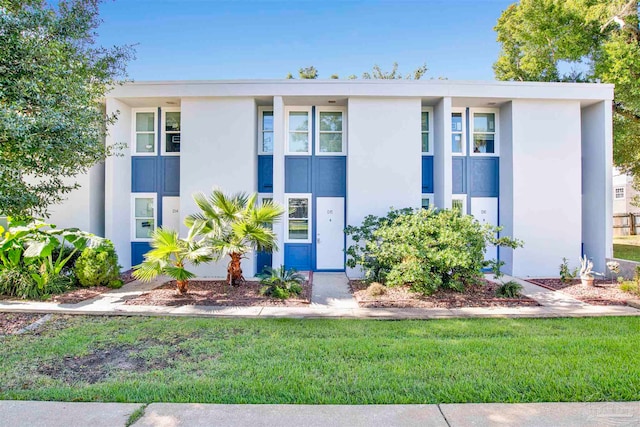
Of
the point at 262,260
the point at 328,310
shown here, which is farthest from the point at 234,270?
the point at 328,310

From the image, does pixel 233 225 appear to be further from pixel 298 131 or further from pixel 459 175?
pixel 459 175

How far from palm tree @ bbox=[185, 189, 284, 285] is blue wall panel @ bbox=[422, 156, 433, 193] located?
5.28 metres

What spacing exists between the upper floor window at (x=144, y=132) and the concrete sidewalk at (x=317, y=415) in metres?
8.70

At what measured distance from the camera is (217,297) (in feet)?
24.1

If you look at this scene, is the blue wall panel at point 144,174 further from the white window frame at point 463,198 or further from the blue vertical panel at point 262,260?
the white window frame at point 463,198

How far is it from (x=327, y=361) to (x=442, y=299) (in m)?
4.15

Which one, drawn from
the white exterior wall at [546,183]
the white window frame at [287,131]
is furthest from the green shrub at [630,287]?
the white window frame at [287,131]

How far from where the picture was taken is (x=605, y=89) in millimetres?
9734

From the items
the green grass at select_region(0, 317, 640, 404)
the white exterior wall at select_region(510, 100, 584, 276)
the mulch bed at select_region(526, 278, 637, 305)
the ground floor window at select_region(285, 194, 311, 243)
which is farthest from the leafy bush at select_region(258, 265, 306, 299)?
the white exterior wall at select_region(510, 100, 584, 276)

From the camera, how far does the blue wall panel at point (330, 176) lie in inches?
409

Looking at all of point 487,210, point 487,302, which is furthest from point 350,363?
point 487,210

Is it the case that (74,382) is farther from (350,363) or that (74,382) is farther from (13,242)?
(13,242)

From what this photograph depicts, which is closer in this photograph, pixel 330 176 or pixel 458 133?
pixel 330 176

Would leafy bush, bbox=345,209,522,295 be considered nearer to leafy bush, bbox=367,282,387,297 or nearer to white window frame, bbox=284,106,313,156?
leafy bush, bbox=367,282,387,297
